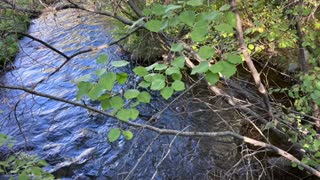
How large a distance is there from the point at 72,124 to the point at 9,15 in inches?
135

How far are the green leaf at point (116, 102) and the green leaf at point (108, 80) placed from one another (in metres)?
0.10

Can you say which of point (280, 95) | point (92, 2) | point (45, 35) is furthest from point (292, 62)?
point (45, 35)

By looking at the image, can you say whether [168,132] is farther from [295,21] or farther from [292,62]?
[292,62]

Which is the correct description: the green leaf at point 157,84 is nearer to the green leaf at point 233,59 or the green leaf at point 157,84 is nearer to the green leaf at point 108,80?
the green leaf at point 108,80

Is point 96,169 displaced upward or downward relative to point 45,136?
downward

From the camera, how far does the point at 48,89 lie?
6.86m

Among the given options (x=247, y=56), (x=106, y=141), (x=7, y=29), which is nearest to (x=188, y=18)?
(x=247, y=56)

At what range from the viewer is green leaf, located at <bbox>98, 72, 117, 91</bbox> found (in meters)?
1.45

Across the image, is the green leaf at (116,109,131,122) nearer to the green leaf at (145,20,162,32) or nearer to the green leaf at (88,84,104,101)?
the green leaf at (88,84,104,101)

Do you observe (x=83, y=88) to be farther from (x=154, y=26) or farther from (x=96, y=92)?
(x=154, y=26)

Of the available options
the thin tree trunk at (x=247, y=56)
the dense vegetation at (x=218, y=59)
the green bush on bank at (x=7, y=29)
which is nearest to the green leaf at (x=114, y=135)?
the dense vegetation at (x=218, y=59)

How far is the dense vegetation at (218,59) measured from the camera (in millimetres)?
1461

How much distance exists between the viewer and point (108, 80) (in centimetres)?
145

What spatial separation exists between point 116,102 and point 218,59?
0.56 metres
